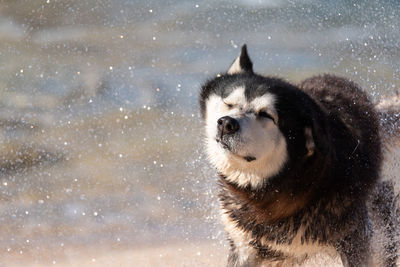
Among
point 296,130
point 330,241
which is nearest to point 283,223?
point 330,241

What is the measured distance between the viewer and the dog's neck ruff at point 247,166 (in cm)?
328

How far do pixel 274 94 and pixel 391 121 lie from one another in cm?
155

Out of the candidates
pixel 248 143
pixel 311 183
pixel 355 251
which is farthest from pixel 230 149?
pixel 355 251

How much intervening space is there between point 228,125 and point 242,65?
2.53 ft

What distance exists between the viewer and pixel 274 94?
3289 millimetres

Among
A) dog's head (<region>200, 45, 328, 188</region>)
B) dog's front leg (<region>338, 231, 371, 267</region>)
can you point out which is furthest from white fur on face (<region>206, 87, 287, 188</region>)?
dog's front leg (<region>338, 231, 371, 267</region>)

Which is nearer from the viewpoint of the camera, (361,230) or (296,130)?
(296,130)

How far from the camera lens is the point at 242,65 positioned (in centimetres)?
377

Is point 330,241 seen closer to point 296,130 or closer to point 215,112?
point 296,130

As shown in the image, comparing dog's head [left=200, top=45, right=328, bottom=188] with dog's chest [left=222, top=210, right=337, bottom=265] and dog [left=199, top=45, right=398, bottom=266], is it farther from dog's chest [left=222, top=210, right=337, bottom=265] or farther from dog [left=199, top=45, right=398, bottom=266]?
dog's chest [left=222, top=210, right=337, bottom=265]

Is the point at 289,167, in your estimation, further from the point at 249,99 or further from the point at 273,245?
the point at 273,245

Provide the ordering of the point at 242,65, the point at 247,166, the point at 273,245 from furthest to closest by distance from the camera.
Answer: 1. the point at 242,65
2. the point at 273,245
3. the point at 247,166

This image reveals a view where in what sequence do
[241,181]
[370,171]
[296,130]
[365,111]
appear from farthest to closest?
[365,111] < [370,171] < [241,181] < [296,130]

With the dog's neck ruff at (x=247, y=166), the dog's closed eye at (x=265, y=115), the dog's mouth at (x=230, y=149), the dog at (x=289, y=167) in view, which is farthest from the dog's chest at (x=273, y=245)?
the dog's closed eye at (x=265, y=115)
